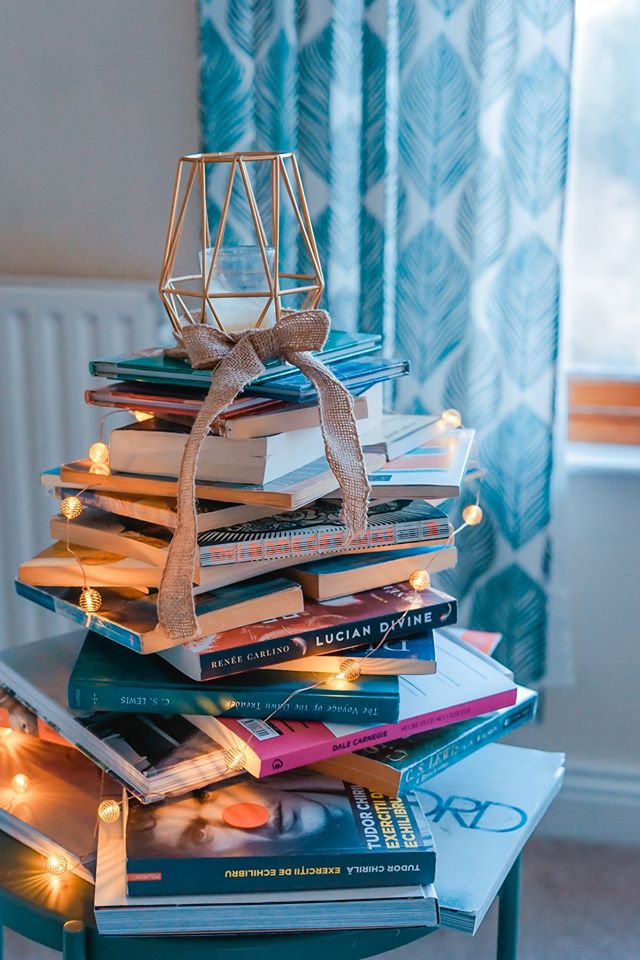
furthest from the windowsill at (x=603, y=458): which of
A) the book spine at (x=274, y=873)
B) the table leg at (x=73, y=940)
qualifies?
the table leg at (x=73, y=940)

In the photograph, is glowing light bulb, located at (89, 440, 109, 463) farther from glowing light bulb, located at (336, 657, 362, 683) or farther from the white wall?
the white wall

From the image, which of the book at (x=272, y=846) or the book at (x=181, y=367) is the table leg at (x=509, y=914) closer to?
the book at (x=272, y=846)

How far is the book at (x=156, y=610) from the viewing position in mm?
776

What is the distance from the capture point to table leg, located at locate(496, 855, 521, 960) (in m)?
0.95

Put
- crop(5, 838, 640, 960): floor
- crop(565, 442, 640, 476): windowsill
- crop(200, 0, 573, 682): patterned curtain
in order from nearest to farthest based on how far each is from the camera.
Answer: crop(200, 0, 573, 682): patterned curtain
crop(5, 838, 640, 960): floor
crop(565, 442, 640, 476): windowsill

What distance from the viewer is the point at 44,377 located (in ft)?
4.96

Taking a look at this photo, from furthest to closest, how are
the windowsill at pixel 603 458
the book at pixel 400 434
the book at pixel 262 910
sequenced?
the windowsill at pixel 603 458
the book at pixel 400 434
the book at pixel 262 910

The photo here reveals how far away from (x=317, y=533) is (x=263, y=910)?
0.28m

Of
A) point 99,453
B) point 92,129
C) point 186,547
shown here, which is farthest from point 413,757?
point 92,129

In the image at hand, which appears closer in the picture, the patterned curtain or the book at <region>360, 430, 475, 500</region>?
the book at <region>360, 430, 475, 500</region>

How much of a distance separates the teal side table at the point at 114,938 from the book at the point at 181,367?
1.25 feet

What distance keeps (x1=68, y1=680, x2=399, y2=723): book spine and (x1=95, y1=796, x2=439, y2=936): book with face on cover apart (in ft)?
0.41

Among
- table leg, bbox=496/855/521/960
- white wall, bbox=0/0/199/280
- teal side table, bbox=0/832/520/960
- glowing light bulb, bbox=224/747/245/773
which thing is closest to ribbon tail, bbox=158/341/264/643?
glowing light bulb, bbox=224/747/245/773

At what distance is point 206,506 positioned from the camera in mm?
809
